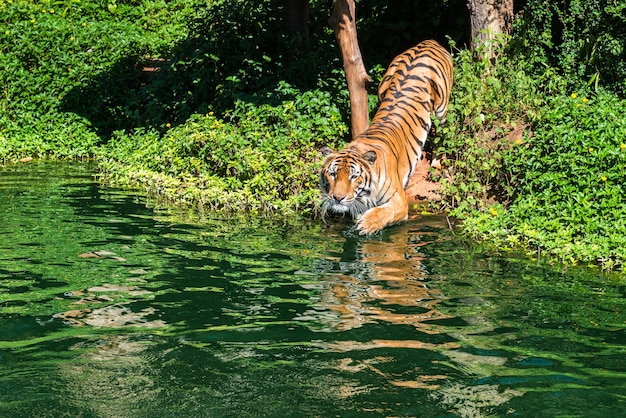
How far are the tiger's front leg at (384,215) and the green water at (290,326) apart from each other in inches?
5.5

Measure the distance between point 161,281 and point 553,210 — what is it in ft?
11.8

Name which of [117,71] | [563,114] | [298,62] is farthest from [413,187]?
[117,71]

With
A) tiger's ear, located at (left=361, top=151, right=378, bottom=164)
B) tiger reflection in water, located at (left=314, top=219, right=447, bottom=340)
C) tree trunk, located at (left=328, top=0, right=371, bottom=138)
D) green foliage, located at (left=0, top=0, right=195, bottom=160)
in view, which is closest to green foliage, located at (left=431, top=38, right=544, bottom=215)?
tree trunk, located at (left=328, top=0, right=371, bottom=138)

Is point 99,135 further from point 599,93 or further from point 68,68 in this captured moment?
point 599,93

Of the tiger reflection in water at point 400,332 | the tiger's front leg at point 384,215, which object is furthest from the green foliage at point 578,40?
the tiger reflection in water at point 400,332

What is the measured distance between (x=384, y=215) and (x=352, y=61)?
2.56 m

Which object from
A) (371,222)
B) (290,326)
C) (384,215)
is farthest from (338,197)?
(290,326)

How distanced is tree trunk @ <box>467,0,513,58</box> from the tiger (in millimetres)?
466

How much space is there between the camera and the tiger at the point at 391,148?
25.5ft

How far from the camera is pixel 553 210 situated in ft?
25.4

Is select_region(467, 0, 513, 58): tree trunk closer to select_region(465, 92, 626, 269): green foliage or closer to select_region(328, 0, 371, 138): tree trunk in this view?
select_region(328, 0, 371, 138): tree trunk

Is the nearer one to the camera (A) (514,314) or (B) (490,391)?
(B) (490,391)

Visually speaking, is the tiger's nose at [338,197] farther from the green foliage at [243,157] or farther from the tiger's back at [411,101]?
the tiger's back at [411,101]

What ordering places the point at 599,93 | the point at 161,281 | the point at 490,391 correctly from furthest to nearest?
the point at 599,93
the point at 161,281
the point at 490,391
